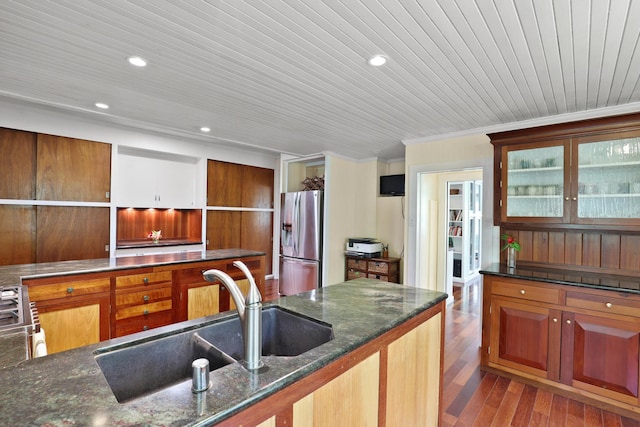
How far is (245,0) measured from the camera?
57.8 inches

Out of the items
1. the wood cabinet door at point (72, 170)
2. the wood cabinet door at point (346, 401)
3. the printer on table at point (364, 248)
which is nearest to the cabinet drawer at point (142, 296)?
the wood cabinet door at point (346, 401)

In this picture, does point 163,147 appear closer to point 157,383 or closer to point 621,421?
Result: point 157,383

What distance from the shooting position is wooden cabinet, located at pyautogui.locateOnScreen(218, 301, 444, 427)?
909 mm

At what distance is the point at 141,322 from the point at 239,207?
3.38 metres

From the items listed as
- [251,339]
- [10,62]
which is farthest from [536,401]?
[10,62]

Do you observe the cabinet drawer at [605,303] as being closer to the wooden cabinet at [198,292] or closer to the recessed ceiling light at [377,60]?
the recessed ceiling light at [377,60]

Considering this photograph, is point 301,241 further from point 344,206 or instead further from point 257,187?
point 257,187

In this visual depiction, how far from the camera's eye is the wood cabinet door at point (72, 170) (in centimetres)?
367

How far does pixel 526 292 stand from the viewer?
253cm

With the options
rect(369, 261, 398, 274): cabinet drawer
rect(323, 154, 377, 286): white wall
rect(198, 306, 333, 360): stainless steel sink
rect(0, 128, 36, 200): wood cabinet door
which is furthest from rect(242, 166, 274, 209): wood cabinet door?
rect(198, 306, 333, 360): stainless steel sink

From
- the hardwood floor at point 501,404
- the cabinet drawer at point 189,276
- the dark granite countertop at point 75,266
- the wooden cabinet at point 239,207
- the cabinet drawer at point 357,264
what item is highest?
the wooden cabinet at point 239,207

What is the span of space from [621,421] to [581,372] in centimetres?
32

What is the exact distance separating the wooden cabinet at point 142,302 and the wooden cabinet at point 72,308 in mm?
80

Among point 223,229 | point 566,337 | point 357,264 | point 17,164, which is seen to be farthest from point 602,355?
point 17,164
